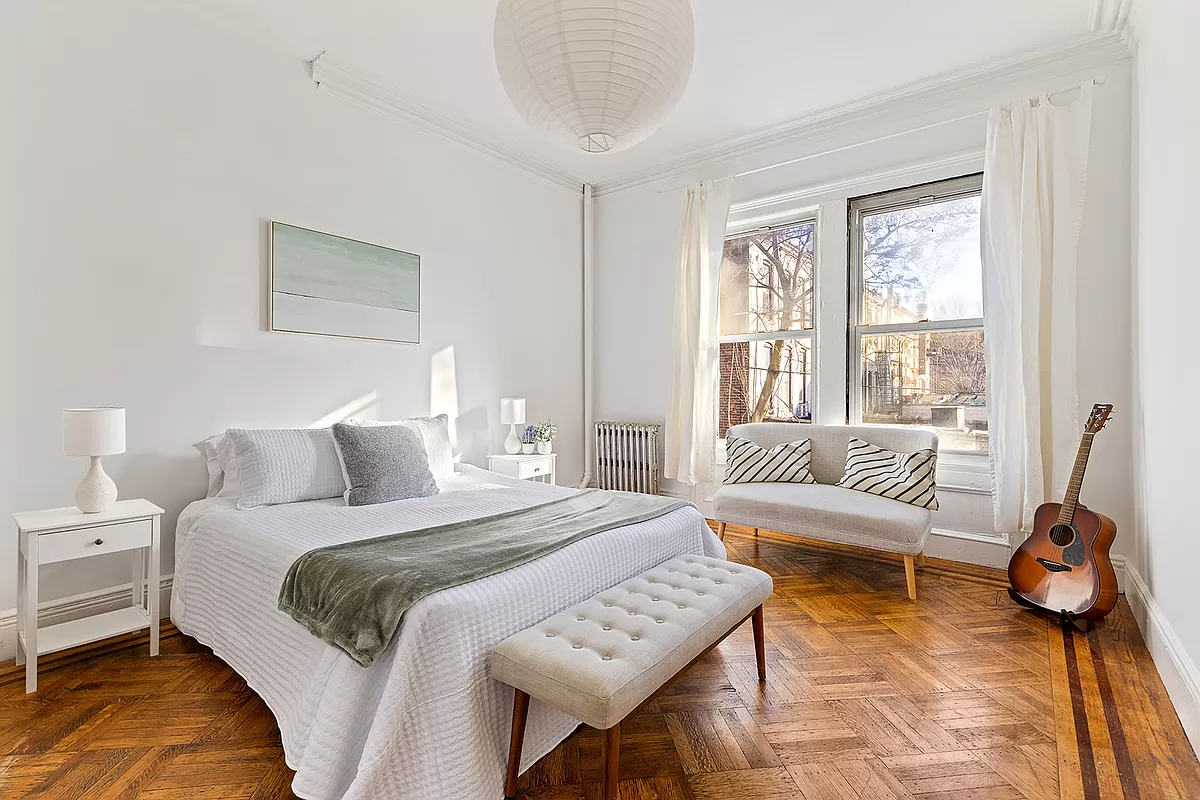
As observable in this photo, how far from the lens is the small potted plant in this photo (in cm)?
427

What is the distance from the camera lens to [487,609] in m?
1.55

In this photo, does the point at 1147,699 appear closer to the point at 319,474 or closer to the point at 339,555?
the point at 339,555

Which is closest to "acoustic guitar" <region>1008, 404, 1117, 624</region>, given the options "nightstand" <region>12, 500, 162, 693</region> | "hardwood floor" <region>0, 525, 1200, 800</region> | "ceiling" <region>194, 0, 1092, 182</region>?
"hardwood floor" <region>0, 525, 1200, 800</region>

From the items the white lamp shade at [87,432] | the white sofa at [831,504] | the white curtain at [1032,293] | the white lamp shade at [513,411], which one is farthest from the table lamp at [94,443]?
the white curtain at [1032,293]

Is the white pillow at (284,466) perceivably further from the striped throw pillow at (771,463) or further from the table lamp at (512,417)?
the striped throw pillow at (771,463)

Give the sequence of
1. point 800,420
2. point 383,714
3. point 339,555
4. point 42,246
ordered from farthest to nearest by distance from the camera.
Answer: point 800,420 → point 42,246 → point 339,555 → point 383,714

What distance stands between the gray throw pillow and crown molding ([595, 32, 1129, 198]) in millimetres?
3075

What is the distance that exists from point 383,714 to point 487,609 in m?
0.33

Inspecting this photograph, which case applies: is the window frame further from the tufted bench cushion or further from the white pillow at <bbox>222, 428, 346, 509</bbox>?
the white pillow at <bbox>222, 428, 346, 509</bbox>

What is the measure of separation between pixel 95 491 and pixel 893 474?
3.69 m

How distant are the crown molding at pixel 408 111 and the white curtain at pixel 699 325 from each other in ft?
4.17

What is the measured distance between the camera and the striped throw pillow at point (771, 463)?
371cm

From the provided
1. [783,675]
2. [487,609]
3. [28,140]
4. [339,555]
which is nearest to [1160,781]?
[783,675]

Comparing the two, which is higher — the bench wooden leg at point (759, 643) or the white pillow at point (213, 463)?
the white pillow at point (213, 463)
